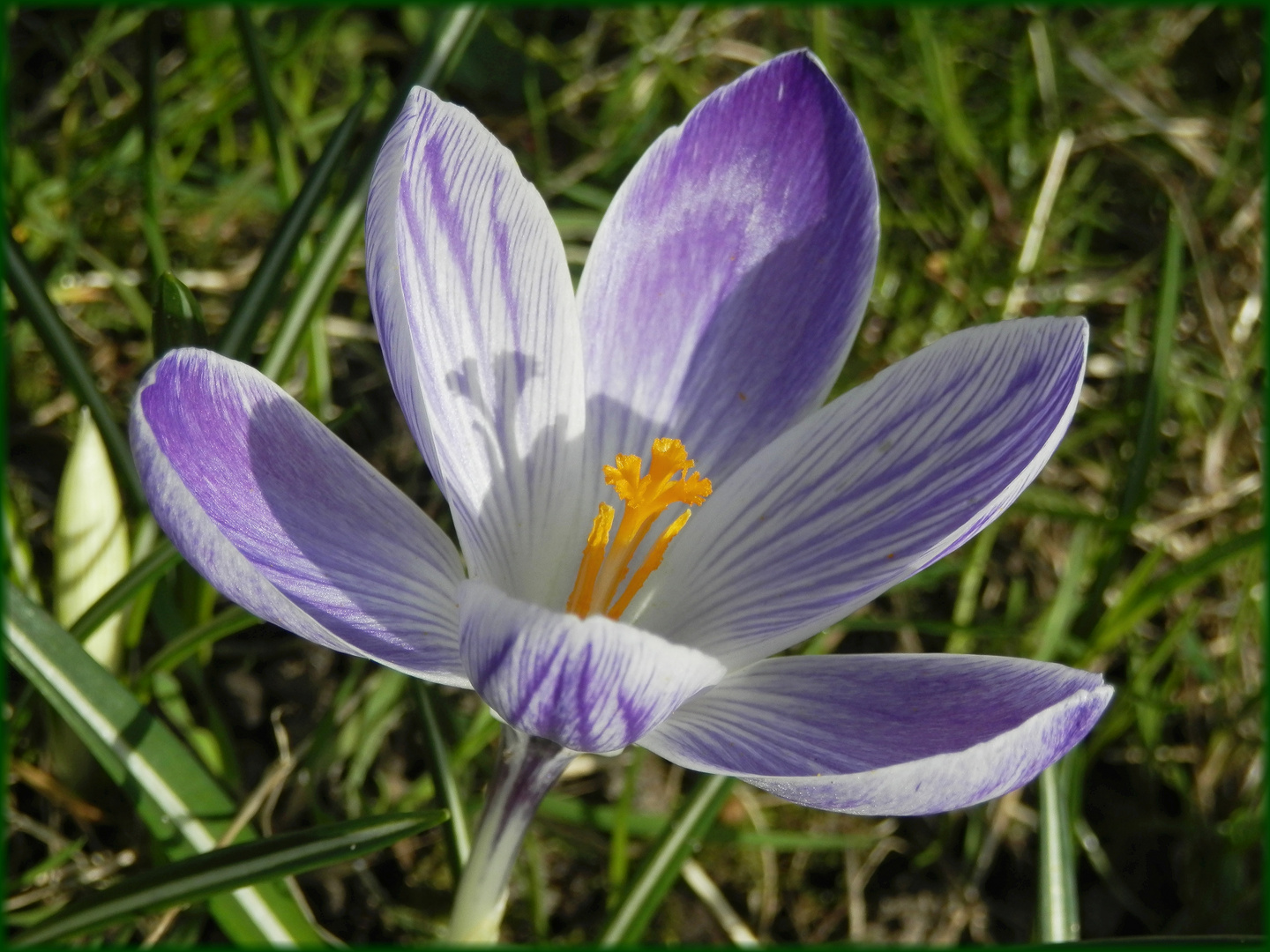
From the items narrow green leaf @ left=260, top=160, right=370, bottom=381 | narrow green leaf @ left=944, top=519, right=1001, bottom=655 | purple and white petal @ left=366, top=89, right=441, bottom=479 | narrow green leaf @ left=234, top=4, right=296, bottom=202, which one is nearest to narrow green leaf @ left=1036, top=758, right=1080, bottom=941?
narrow green leaf @ left=944, top=519, right=1001, bottom=655

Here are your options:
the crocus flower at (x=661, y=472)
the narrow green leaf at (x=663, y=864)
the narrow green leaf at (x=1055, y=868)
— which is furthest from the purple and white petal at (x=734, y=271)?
the narrow green leaf at (x=1055, y=868)

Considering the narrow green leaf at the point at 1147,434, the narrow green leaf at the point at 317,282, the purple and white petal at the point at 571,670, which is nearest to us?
the purple and white petal at the point at 571,670

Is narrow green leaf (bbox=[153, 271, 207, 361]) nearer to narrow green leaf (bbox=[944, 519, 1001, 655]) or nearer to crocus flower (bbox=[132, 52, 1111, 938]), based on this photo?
crocus flower (bbox=[132, 52, 1111, 938])

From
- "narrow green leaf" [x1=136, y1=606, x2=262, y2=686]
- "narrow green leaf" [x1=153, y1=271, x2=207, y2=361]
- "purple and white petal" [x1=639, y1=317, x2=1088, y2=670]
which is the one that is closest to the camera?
"purple and white petal" [x1=639, y1=317, x2=1088, y2=670]

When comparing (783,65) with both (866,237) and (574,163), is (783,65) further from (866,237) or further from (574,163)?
(574,163)

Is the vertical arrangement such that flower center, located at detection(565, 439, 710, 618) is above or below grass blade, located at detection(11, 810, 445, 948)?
above

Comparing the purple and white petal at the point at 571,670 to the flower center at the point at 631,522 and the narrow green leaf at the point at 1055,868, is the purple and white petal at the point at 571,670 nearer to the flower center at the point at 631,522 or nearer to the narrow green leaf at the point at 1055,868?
the flower center at the point at 631,522

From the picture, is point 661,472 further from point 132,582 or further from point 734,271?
point 132,582
